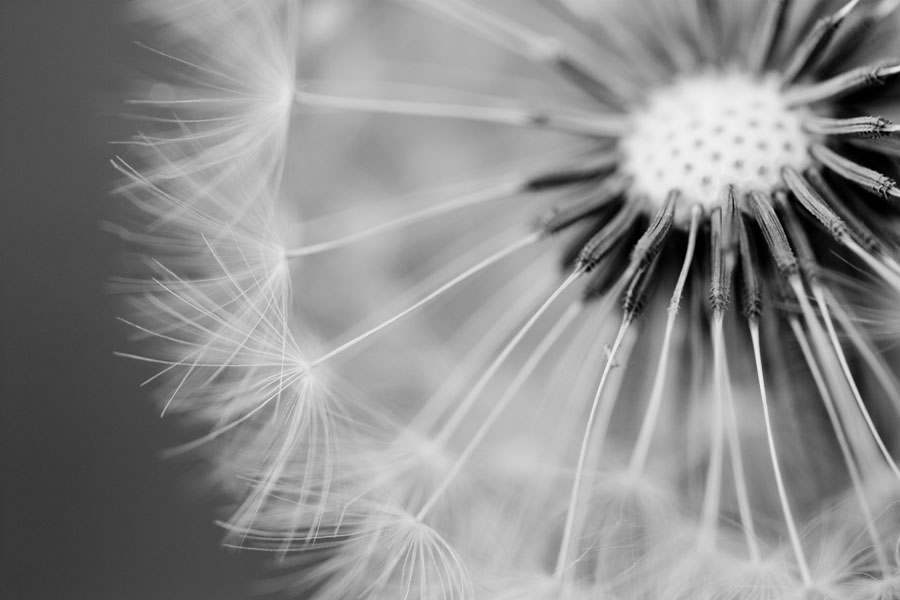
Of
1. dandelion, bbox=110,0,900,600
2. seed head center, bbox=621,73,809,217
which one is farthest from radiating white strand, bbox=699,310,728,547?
seed head center, bbox=621,73,809,217

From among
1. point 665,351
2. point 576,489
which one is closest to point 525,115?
point 665,351

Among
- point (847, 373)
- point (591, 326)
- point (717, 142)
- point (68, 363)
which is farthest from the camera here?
point (68, 363)

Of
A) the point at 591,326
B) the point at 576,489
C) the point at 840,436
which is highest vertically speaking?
the point at 591,326

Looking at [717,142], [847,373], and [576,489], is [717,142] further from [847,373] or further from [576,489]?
[576,489]

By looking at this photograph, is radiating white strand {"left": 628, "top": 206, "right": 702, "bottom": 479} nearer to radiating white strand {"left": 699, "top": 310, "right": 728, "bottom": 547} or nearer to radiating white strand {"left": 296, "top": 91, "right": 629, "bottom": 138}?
radiating white strand {"left": 699, "top": 310, "right": 728, "bottom": 547}

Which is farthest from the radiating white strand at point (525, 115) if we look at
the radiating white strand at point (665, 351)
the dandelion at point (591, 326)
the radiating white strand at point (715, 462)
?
the radiating white strand at point (715, 462)
